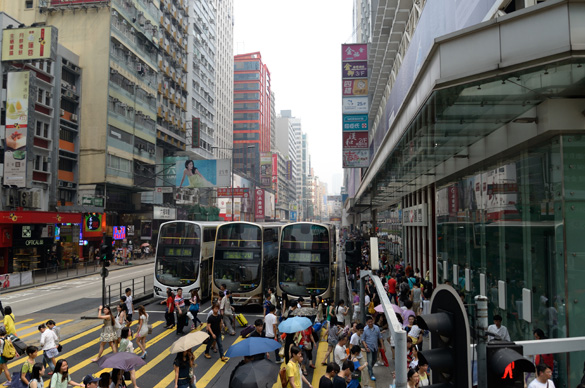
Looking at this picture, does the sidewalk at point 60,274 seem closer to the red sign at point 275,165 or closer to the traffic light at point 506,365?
the traffic light at point 506,365

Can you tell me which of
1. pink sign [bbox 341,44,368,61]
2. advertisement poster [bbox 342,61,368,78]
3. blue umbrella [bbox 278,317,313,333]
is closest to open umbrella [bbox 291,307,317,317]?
blue umbrella [bbox 278,317,313,333]

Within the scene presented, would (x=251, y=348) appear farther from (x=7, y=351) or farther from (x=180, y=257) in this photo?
(x=180, y=257)

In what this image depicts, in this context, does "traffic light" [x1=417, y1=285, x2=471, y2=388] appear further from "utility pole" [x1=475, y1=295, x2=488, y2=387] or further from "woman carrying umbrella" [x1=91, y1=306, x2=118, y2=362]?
"woman carrying umbrella" [x1=91, y1=306, x2=118, y2=362]

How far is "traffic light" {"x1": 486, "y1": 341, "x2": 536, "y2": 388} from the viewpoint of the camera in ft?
8.64

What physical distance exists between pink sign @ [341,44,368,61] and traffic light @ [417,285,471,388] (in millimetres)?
24423

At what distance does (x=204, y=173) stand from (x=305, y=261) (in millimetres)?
26151

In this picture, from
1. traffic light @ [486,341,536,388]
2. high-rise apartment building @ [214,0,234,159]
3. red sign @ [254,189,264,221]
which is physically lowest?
traffic light @ [486,341,536,388]

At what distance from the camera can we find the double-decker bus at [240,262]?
18.5m

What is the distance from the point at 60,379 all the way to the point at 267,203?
88870 mm

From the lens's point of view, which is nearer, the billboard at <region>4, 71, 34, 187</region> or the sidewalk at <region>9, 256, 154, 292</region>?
the sidewalk at <region>9, 256, 154, 292</region>

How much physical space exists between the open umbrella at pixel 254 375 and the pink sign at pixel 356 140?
1845 cm

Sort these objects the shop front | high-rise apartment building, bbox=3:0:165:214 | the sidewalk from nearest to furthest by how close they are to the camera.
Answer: the sidewalk, the shop front, high-rise apartment building, bbox=3:0:165:214

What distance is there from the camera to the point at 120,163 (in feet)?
143

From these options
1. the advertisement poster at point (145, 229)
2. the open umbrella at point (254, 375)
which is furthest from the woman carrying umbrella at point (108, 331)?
the advertisement poster at point (145, 229)
